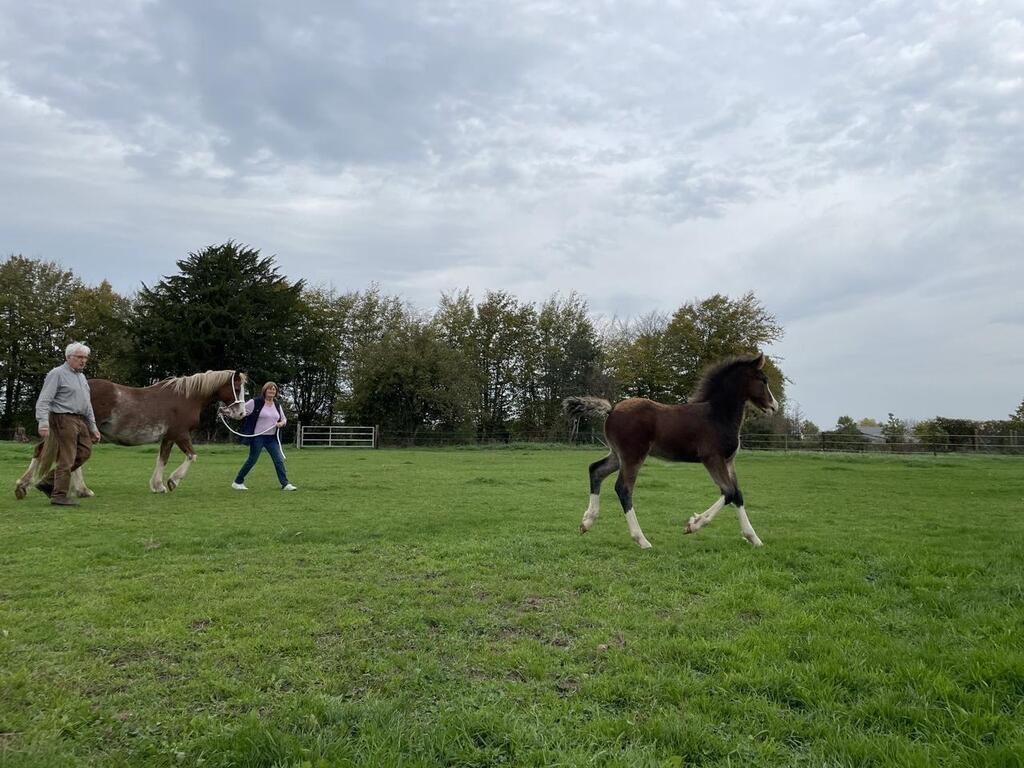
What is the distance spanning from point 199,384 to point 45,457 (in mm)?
2902

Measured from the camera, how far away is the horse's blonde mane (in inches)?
456

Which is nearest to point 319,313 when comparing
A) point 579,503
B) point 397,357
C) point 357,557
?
point 397,357

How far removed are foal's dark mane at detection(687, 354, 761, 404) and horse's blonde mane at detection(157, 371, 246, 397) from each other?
8.59m

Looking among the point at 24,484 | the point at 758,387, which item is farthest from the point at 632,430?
the point at 24,484

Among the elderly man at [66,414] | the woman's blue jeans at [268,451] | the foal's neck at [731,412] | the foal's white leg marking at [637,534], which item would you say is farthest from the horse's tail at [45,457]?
the foal's neck at [731,412]

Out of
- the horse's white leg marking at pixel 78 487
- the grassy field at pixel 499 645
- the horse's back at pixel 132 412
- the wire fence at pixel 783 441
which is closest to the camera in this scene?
the grassy field at pixel 499 645

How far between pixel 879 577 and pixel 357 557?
4756 millimetres

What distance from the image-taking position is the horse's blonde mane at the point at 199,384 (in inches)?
456

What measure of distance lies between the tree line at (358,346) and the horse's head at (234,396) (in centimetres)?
2606

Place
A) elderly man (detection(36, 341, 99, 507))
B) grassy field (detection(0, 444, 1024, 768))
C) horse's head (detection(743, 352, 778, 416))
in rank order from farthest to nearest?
elderly man (detection(36, 341, 99, 507)) < horse's head (detection(743, 352, 778, 416)) < grassy field (detection(0, 444, 1024, 768))

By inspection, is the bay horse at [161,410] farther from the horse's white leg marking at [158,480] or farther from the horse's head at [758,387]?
the horse's head at [758,387]

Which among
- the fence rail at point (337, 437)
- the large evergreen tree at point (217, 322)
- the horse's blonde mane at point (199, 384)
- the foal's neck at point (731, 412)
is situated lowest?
the fence rail at point (337, 437)

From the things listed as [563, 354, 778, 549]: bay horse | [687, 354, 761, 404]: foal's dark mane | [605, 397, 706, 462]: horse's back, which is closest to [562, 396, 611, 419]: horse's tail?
[563, 354, 778, 549]: bay horse

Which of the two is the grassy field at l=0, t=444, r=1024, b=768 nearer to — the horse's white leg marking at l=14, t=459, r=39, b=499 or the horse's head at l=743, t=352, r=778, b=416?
the horse's head at l=743, t=352, r=778, b=416
